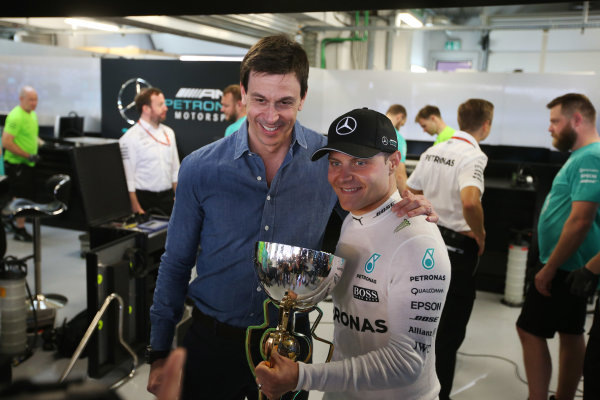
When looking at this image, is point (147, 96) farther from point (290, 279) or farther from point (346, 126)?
point (290, 279)

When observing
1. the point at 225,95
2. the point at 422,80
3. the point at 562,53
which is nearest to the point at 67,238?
the point at 225,95

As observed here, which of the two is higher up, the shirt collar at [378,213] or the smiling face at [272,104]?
the smiling face at [272,104]

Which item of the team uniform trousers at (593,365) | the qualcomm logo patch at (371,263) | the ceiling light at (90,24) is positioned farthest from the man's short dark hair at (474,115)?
the ceiling light at (90,24)

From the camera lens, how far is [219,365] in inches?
58.1

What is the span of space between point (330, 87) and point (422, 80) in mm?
1443

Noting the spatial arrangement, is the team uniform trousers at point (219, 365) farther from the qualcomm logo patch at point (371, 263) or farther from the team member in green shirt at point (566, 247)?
the team member in green shirt at point (566, 247)

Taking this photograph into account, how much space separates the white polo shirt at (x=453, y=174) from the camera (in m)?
2.72

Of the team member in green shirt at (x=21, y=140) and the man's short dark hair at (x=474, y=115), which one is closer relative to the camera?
the man's short dark hair at (x=474, y=115)

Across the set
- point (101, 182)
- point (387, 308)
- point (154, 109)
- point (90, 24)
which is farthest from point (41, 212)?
point (90, 24)

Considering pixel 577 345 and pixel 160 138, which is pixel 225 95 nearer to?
pixel 160 138

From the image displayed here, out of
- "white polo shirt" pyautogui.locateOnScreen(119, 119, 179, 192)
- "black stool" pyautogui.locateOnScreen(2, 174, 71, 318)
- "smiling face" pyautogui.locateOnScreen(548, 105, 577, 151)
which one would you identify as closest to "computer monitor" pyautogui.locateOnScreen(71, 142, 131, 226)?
"black stool" pyautogui.locateOnScreen(2, 174, 71, 318)

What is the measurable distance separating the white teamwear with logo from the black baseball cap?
0.14 meters

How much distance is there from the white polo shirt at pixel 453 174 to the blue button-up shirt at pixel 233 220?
4.76 ft

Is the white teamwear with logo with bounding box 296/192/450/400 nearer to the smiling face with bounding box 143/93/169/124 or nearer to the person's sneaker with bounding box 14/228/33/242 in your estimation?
the smiling face with bounding box 143/93/169/124
